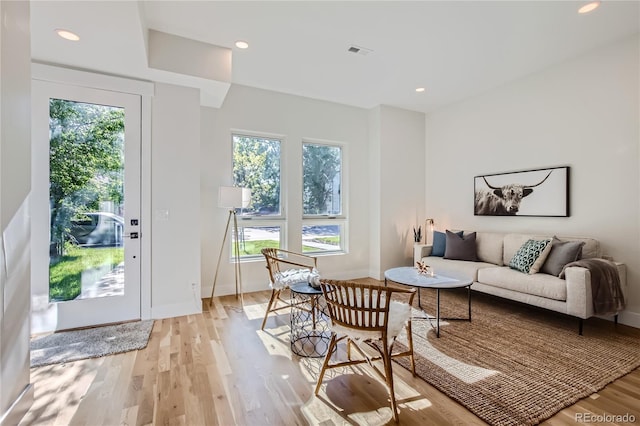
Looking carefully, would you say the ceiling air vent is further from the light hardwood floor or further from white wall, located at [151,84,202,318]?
the light hardwood floor

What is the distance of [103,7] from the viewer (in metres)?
2.18

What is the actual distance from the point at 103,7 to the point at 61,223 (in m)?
2.10

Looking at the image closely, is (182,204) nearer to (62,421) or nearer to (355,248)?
(62,421)

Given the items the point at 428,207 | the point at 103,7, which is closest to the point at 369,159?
the point at 428,207

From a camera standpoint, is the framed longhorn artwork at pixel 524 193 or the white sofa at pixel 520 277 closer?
the white sofa at pixel 520 277

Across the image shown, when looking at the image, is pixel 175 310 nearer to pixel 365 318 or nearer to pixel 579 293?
pixel 365 318

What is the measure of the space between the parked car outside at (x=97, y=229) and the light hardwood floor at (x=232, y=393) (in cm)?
123

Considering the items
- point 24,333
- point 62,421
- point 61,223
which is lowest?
point 62,421

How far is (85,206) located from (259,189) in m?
2.16

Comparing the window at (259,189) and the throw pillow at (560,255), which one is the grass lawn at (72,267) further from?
the throw pillow at (560,255)

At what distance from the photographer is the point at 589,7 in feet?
8.91

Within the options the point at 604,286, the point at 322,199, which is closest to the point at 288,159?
the point at 322,199

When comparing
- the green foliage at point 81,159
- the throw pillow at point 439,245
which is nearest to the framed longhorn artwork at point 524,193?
the throw pillow at point 439,245

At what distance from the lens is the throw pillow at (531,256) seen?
3.44m
